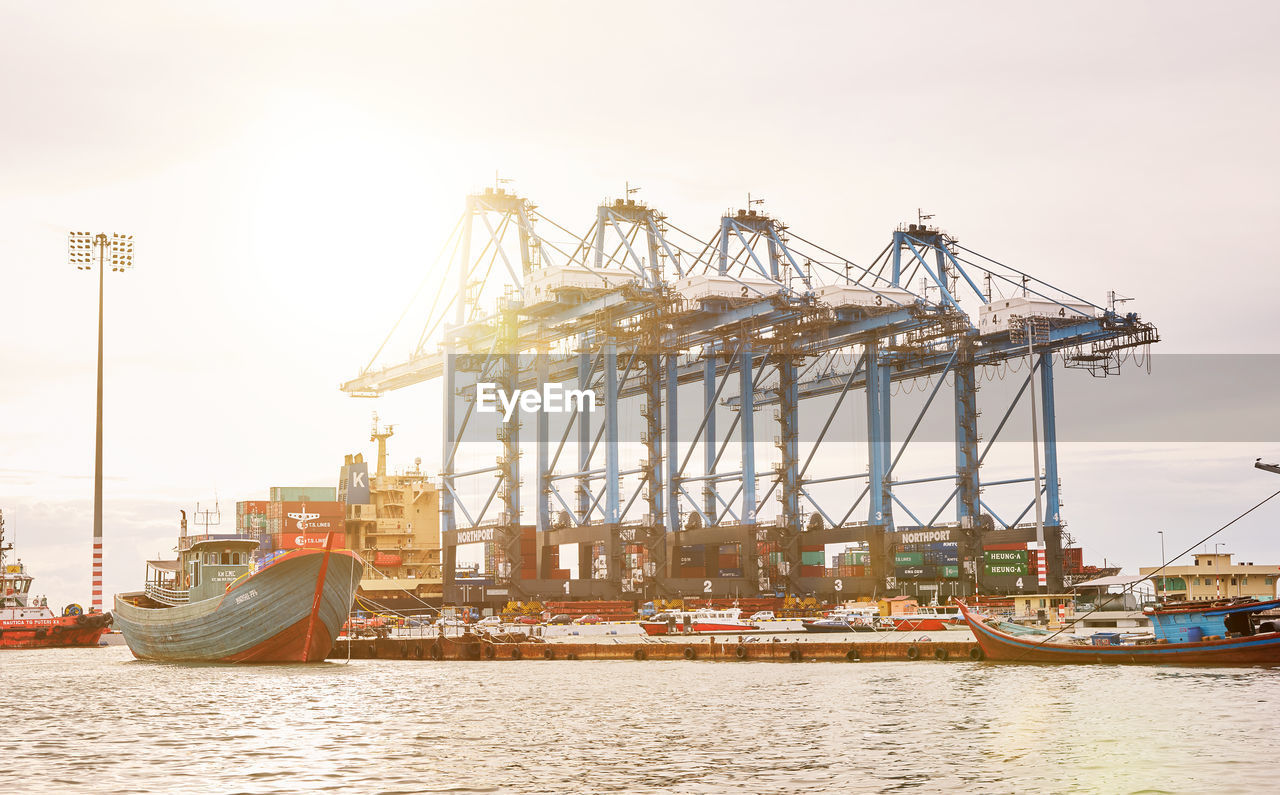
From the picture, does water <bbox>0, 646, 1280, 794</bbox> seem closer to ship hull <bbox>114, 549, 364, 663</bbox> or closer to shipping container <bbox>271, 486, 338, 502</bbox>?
ship hull <bbox>114, 549, 364, 663</bbox>

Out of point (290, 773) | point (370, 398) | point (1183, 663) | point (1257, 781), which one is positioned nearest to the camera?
point (1257, 781)

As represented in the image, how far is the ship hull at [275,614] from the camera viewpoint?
4881 cm

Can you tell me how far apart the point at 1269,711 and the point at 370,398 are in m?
93.8

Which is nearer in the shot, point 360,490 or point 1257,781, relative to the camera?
point 1257,781

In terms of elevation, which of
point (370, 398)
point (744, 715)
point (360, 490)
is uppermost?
point (370, 398)

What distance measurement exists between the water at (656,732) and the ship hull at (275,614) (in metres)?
2.86

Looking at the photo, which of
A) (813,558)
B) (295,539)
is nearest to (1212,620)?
(813,558)

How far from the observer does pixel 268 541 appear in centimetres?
10338

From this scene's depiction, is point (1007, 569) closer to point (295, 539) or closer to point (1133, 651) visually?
point (1133, 651)

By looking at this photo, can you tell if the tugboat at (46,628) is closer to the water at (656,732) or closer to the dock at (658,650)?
the dock at (658,650)

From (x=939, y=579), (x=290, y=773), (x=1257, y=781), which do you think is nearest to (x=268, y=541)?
(x=939, y=579)

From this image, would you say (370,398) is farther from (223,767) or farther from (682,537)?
(223,767)

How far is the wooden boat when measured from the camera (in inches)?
1635

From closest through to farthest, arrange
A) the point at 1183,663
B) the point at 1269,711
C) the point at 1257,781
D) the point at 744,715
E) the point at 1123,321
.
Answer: the point at 1257,781
the point at 1269,711
the point at 744,715
the point at 1183,663
the point at 1123,321
